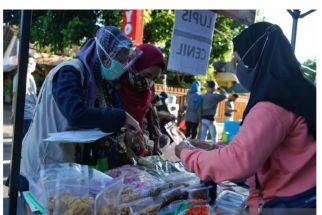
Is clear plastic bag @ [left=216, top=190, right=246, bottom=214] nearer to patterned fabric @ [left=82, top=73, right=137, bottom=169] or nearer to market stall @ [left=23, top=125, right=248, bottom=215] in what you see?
market stall @ [left=23, top=125, right=248, bottom=215]

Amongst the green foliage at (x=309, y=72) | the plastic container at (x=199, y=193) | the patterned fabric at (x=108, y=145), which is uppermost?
the green foliage at (x=309, y=72)

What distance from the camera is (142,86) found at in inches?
91.6

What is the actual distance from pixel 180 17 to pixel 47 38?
787cm

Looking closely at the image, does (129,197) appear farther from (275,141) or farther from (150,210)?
(275,141)

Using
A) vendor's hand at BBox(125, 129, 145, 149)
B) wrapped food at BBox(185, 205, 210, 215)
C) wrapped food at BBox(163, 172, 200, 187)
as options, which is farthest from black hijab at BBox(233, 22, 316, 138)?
vendor's hand at BBox(125, 129, 145, 149)

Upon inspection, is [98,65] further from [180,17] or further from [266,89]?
[180,17]

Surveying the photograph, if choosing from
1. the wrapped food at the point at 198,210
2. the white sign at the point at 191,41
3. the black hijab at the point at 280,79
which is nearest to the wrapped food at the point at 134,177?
the wrapped food at the point at 198,210

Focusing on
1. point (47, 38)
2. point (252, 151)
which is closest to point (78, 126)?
point (252, 151)

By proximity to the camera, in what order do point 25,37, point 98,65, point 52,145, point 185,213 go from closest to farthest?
1. point 185,213
2. point 25,37
3. point 52,145
4. point 98,65

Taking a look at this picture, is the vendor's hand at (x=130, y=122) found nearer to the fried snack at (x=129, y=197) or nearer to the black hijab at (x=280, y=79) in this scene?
the fried snack at (x=129, y=197)

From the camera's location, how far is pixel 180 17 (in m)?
3.58

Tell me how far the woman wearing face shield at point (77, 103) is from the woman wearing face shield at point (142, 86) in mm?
259

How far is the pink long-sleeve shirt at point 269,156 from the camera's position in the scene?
1296 mm

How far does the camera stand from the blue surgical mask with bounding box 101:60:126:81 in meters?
1.95
